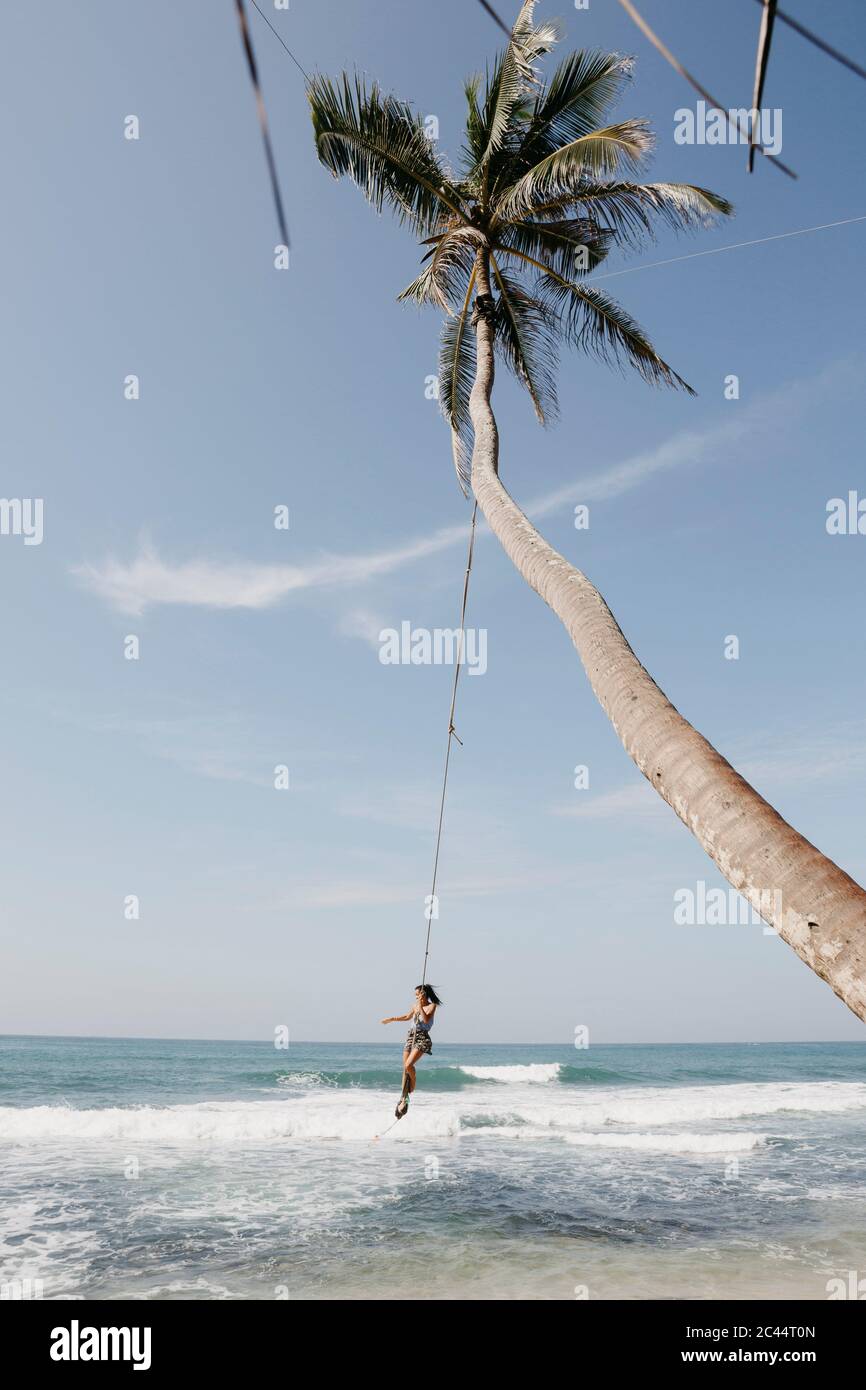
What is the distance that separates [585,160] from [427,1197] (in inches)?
582

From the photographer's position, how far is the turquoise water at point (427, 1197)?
919 centimetres

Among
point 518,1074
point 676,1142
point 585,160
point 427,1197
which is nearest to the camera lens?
point 585,160

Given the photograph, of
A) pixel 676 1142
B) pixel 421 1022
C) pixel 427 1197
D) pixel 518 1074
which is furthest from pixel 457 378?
pixel 518 1074

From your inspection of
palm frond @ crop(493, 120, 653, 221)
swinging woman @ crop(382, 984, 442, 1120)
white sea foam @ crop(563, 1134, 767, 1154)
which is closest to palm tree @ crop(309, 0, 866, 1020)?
palm frond @ crop(493, 120, 653, 221)

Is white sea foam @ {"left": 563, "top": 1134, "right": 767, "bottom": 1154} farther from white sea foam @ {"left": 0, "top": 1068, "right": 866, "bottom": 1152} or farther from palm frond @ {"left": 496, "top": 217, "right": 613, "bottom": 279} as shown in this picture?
palm frond @ {"left": 496, "top": 217, "right": 613, "bottom": 279}

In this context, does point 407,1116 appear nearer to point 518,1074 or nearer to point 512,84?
point 518,1074

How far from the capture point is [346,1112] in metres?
24.1

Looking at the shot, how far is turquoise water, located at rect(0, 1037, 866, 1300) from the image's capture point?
30.1 ft

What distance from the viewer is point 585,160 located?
7945 millimetres

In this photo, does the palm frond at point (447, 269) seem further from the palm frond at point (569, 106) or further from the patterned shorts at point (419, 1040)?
the patterned shorts at point (419, 1040)

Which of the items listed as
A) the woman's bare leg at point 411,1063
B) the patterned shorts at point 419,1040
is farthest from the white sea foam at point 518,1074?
the patterned shorts at point 419,1040

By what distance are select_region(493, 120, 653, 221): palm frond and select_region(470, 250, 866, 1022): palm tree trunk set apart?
4.89m
